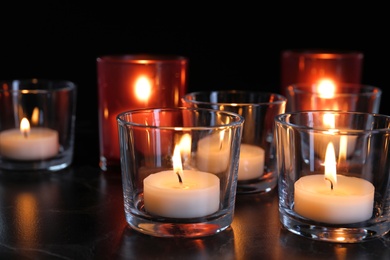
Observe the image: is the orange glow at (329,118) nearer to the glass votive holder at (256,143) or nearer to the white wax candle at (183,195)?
the glass votive holder at (256,143)

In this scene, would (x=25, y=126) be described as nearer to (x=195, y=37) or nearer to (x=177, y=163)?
(x=177, y=163)

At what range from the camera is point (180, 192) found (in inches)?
37.4

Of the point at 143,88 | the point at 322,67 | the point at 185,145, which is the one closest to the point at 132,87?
the point at 143,88

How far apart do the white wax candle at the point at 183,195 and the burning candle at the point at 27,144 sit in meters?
0.39

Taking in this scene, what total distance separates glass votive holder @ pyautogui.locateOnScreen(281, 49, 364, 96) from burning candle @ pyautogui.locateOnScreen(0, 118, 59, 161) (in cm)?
61

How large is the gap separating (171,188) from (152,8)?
1.02 metres

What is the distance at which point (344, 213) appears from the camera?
95 cm

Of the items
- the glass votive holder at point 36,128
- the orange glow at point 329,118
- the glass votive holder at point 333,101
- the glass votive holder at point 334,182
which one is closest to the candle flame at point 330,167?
the glass votive holder at point 334,182

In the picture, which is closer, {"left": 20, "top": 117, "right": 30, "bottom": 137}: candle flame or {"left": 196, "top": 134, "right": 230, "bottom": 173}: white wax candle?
{"left": 196, "top": 134, "right": 230, "bottom": 173}: white wax candle

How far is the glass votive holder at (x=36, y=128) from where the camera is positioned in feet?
4.27

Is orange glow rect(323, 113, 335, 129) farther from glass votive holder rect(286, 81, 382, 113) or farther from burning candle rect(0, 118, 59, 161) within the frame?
burning candle rect(0, 118, 59, 161)

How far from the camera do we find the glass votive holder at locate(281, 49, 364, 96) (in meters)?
1.66

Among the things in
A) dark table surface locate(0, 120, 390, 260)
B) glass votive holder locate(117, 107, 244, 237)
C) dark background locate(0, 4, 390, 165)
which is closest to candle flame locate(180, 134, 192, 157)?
glass votive holder locate(117, 107, 244, 237)

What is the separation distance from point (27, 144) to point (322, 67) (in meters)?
0.70
